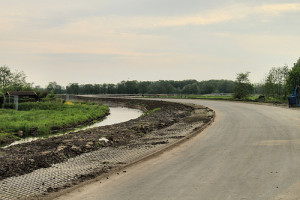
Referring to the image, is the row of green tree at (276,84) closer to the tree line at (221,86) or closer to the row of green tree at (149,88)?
the tree line at (221,86)

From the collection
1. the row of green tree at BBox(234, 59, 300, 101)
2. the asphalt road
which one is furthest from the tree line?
the asphalt road

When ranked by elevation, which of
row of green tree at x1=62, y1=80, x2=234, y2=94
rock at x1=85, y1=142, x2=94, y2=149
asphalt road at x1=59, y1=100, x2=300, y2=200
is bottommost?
rock at x1=85, y1=142, x2=94, y2=149

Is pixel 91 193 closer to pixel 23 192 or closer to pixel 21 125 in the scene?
pixel 23 192

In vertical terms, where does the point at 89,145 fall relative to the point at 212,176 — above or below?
below

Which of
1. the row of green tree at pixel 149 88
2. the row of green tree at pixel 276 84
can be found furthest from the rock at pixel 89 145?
the row of green tree at pixel 149 88

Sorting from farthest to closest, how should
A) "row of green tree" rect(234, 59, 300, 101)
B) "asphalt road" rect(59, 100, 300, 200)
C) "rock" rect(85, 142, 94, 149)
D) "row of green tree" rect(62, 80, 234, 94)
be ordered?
"row of green tree" rect(62, 80, 234, 94) → "row of green tree" rect(234, 59, 300, 101) → "rock" rect(85, 142, 94, 149) → "asphalt road" rect(59, 100, 300, 200)

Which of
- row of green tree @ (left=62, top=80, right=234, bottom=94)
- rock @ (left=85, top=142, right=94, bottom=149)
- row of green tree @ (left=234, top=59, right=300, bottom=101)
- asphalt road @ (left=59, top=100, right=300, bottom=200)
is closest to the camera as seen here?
asphalt road @ (left=59, top=100, right=300, bottom=200)

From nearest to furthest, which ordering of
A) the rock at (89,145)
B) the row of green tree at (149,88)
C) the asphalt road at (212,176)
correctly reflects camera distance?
the asphalt road at (212,176) < the rock at (89,145) < the row of green tree at (149,88)

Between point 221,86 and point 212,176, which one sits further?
point 221,86

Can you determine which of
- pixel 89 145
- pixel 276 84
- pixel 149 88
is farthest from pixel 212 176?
pixel 149 88

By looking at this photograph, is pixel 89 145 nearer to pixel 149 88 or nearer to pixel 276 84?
pixel 276 84

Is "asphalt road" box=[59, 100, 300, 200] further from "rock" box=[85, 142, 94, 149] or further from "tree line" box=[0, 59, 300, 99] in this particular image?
"tree line" box=[0, 59, 300, 99]

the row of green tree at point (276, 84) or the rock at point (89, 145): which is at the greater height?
the row of green tree at point (276, 84)

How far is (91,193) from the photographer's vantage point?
6562mm
